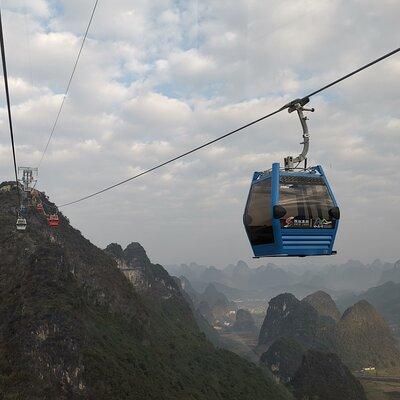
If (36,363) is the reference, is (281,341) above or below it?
below

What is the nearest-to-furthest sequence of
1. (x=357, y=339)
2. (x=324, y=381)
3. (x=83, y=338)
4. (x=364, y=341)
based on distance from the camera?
(x=83, y=338)
(x=324, y=381)
(x=364, y=341)
(x=357, y=339)

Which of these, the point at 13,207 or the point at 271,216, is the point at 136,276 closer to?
the point at 13,207

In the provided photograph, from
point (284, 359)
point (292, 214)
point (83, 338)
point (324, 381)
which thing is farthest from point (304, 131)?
point (284, 359)

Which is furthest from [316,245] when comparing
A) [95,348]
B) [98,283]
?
[98,283]

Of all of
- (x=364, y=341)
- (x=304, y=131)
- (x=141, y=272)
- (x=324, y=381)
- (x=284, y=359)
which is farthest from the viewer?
(x=364, y=341)

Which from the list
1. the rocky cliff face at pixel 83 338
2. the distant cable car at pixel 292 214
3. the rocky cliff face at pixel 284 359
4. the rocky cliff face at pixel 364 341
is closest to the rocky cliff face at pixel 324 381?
the rocky cliff face at pixel 83 338

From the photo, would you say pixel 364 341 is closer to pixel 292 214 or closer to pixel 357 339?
pixel 357 339

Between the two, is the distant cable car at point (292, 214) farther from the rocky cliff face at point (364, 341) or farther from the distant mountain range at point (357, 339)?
the rocky cliff face at point (364, 341)
